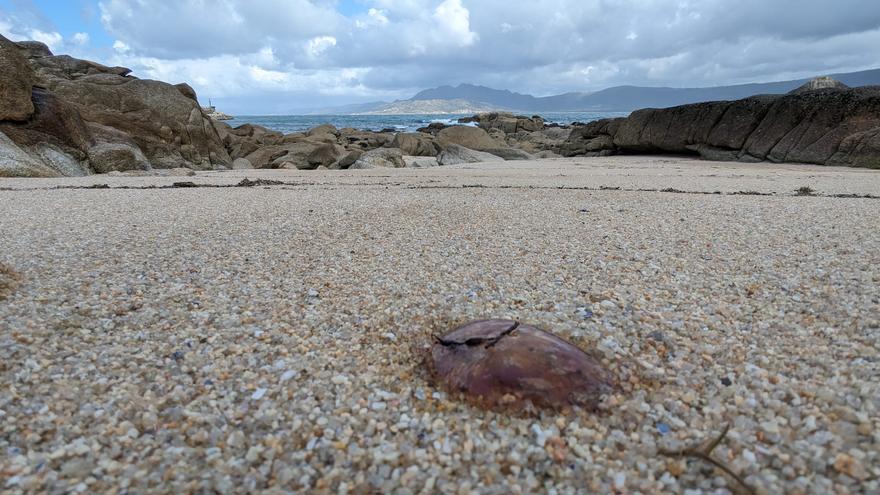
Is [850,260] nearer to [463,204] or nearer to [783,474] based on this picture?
[783,474]

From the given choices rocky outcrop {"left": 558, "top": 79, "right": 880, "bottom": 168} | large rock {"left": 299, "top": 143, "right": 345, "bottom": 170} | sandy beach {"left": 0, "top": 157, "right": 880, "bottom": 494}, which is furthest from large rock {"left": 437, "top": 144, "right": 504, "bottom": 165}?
sandy beach {"left": 0, "top": 157, "right": 880, "bottom": 494}

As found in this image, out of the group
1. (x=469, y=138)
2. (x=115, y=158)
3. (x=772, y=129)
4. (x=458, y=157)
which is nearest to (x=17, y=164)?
(x=115, y=158)

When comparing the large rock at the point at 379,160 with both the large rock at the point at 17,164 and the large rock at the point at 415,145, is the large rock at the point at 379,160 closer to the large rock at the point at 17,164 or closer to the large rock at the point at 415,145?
the large rock at the point at 415,145

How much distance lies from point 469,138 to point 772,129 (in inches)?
432

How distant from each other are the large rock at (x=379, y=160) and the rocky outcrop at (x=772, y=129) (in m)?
7.91

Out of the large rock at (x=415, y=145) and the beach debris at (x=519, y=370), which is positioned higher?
the large rock at (x=415, y=145)

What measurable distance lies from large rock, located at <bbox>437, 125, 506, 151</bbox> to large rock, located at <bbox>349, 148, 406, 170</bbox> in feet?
17.4

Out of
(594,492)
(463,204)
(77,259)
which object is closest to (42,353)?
(77,259)

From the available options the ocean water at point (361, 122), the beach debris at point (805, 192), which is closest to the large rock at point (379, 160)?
the beach debris at point (805, 192)

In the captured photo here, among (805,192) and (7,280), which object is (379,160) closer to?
(805,192)

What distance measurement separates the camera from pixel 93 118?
1277 cm

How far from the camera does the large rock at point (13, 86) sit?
9766 mm

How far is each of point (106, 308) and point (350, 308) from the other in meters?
1.27

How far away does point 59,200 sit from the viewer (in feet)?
20.1
